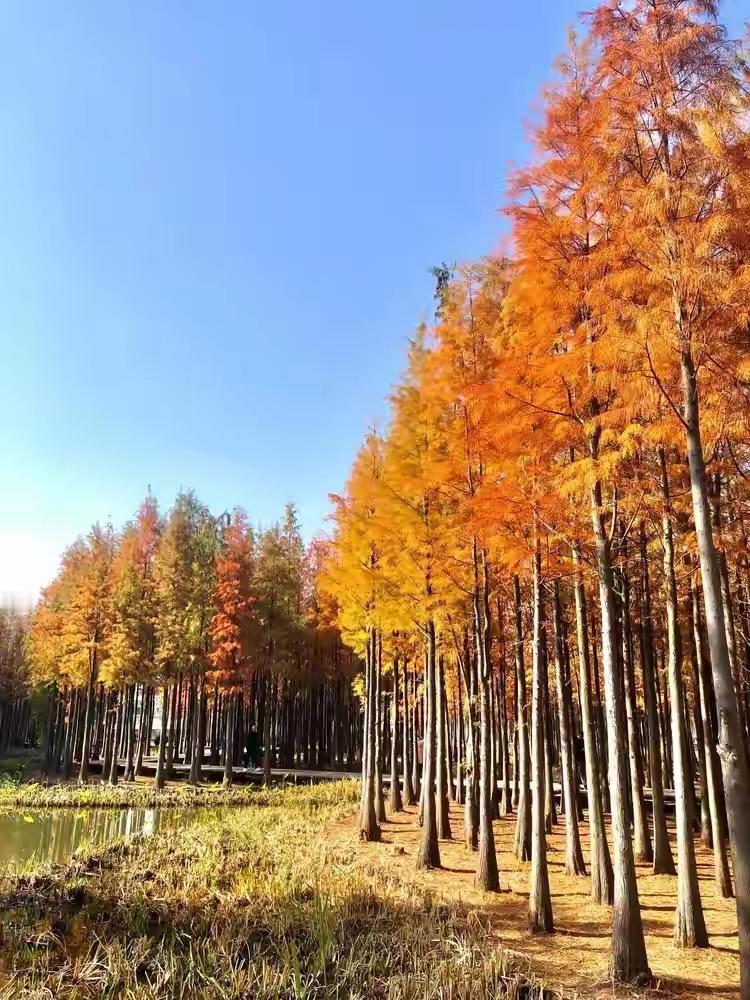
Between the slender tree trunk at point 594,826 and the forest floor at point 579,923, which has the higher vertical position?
the slender tree trunk at point 594,826

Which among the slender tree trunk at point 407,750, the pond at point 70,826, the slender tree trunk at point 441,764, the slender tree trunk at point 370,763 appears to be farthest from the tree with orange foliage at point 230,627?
the slender tree trunk at point 441,764

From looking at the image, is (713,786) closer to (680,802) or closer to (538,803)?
(680,802)

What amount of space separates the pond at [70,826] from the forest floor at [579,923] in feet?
22.4

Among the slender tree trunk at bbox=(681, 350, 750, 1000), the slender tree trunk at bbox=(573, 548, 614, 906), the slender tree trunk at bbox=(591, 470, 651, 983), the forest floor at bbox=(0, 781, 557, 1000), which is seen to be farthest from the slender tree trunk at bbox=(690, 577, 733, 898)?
the slender tree trunk at bbox=(681, 350, 750, 1000)

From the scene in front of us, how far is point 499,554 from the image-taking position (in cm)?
1184

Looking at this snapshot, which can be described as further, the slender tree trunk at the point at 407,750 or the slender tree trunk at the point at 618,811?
the slender tree trunk at the point at 407,750

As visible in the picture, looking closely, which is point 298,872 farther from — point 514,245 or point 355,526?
point 514,245

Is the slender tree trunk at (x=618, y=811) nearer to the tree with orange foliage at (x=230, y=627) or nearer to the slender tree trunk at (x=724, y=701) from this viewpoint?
the slender tree trunk at (x=724, y=701)

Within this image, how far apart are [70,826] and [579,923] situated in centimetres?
1678

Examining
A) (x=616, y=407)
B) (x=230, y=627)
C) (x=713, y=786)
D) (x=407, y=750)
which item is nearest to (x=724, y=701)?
(x=616, y=407)

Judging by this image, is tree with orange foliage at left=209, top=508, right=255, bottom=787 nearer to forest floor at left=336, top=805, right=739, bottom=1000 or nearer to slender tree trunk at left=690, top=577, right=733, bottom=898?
forest floor at left=336, top=805, right=739, bottom=1000

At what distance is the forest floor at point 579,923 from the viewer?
23.6ft

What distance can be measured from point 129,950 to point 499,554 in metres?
7.78

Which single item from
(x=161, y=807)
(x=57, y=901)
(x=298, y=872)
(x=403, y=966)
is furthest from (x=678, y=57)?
(x=161, y=807)
